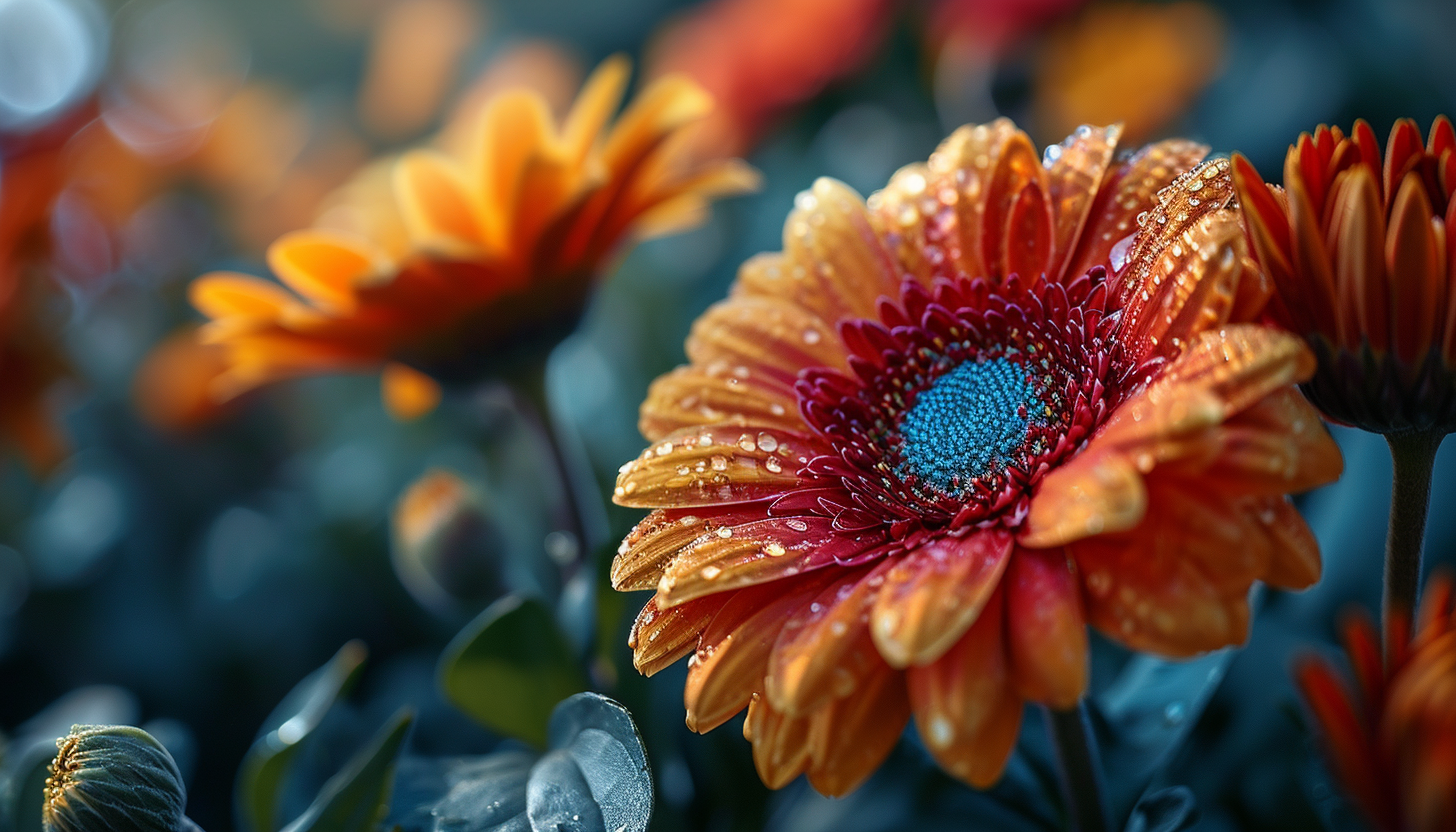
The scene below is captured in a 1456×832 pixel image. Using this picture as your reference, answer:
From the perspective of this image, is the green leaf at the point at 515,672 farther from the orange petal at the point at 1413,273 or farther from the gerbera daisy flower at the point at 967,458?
the orange petal at the point at 1413,273

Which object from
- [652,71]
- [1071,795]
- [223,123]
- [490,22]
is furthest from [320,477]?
[490,22]

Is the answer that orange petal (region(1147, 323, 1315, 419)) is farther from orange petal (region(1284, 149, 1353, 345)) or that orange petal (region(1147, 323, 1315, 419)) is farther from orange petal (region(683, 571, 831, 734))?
orange petal (region(683, 571, 831, 734))

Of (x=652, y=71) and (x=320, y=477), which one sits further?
(x=652, y=71)

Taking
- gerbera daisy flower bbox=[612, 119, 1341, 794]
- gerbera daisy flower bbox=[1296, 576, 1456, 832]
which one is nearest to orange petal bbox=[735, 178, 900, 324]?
gerbera daisy flower bbox=[612, 119, 1341, 794]

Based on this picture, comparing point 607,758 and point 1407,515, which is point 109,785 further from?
point 1407,515

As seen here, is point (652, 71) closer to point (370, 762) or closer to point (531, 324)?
point (531, 324)

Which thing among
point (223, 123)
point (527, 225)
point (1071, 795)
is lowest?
point (1071, 795)
